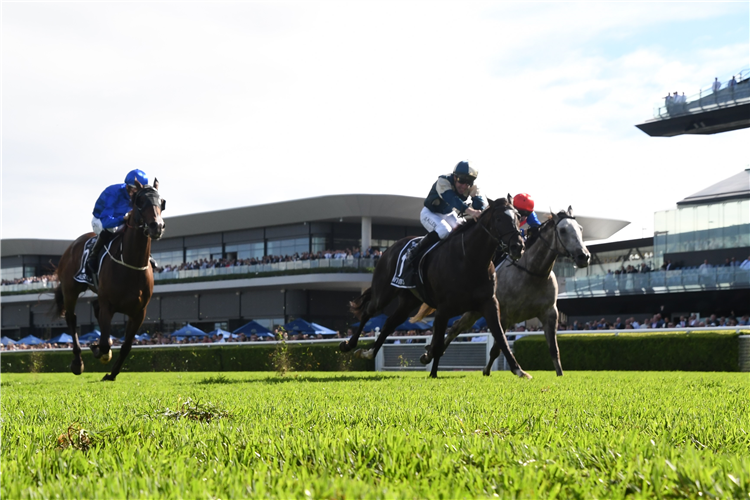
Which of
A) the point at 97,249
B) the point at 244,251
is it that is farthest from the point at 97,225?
the point at 244,251

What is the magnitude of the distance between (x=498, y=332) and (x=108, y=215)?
538 centimetres

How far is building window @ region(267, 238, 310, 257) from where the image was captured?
172ft

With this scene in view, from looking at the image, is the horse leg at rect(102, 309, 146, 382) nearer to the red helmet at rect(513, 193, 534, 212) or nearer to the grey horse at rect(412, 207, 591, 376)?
the grey horse at rect(412, 207, 591, 376)

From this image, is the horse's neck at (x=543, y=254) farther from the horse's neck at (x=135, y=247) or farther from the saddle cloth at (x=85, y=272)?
the saddle cloth at (x=85, y=272)

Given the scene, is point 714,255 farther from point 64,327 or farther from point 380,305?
point 64,327

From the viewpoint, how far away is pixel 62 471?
2.64 meters

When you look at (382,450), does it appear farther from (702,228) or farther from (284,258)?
(284,258)

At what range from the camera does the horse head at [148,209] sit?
9314 millimetres

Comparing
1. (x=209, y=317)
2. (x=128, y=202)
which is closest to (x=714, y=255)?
(x=128, y=202)

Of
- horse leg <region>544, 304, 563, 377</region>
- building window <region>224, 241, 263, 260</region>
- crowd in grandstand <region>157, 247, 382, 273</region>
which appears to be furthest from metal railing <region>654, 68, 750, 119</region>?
horse leg <region>544, 304, 563, 377</region>

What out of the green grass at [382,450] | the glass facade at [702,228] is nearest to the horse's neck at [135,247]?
the green grass at [382,450]

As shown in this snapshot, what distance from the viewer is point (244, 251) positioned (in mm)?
55750

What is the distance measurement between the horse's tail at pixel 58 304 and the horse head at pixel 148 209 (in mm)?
3361

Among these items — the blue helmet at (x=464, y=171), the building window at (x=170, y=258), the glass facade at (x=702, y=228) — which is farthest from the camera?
the building window at (x=170, y=258)
